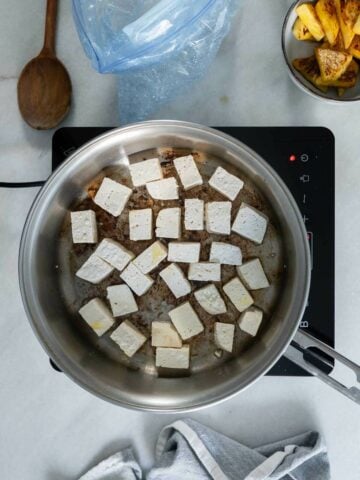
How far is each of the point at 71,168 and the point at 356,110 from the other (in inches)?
19.3

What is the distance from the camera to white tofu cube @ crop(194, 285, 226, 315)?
3.01 ft

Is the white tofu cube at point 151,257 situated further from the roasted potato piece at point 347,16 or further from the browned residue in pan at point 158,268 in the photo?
the roasted potato piece at point 347,16

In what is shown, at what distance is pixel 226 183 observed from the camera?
2.98 ft

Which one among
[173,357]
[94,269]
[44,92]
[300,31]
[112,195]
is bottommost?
[173,357]

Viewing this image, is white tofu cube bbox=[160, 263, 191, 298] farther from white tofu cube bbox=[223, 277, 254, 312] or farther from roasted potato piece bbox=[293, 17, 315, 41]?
roasted potato piece bbox=[293, 17, 315, 41]

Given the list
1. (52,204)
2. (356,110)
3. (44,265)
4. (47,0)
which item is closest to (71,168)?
(52,204)

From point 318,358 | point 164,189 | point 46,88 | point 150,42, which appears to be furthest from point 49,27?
point 318,358

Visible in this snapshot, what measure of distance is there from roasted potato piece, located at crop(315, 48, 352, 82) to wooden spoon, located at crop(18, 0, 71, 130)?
42 cm

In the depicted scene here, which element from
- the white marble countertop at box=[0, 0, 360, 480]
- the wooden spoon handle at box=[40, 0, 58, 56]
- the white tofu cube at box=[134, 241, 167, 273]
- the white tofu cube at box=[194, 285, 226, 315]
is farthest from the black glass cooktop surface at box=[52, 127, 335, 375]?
the wooden spoon handle at box=[40, 0, 58, 56]

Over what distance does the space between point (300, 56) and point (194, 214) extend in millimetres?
313

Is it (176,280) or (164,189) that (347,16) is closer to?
(164,189)

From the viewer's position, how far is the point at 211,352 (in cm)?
93

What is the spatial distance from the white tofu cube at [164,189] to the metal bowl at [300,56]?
26 centimetres

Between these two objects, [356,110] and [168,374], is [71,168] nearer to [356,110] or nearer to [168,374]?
[168,374]
